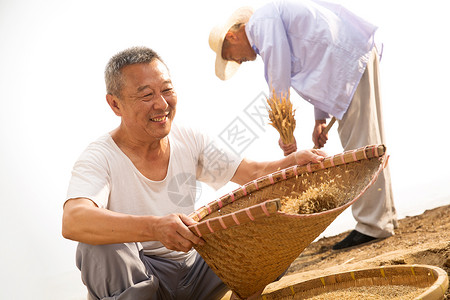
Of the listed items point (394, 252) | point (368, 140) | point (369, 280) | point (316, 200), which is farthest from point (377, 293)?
point (368, 140)

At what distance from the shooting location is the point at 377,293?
1.55m

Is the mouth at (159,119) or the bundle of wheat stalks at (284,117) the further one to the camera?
the bundle of wheat stalks at (284,117)

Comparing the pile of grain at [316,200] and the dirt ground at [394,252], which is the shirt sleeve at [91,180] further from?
the dirt ground at [394,252]

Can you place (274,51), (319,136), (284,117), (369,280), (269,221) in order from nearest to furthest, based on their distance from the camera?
(269,221) < (369,280) < (284,117) < (274,51) < (319,136)

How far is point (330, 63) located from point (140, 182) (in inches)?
61.9

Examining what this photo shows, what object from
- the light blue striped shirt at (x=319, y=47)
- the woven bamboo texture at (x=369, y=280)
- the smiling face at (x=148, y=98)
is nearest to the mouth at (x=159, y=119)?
the smiling face at (x=148, y=98)

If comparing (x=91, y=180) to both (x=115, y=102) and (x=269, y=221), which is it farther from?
(x=269, y=221)

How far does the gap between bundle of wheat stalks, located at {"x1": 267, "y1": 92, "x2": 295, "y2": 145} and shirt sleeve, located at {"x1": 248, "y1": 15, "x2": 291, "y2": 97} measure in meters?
0.27

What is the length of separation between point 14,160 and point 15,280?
3.21 feet

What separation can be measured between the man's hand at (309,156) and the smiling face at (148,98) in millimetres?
523

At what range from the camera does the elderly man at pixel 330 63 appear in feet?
9.84

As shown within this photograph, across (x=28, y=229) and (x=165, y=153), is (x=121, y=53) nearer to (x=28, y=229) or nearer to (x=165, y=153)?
(x=165, y=153)

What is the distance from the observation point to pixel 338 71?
3064 millimetres

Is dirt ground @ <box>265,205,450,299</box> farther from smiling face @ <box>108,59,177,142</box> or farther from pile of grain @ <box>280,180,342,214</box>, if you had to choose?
smiling face @ <box>108,59,177,142</box>
